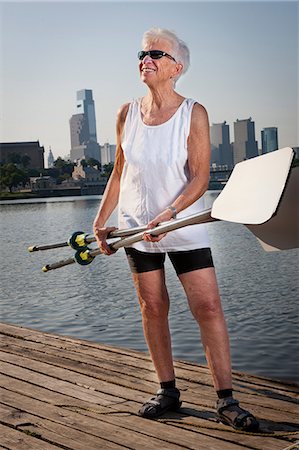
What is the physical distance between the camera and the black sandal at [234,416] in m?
2.56

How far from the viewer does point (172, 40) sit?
262 cm

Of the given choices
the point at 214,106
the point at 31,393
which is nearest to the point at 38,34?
the point at 214,106

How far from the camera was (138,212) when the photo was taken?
9.04 ft

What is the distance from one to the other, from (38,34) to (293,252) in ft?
136

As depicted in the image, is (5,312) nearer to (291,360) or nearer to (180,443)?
(291,360)

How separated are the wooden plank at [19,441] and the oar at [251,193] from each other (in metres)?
0.78

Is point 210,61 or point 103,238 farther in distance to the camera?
point 210,61

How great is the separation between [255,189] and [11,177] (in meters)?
49.6

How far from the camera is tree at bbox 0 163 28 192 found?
50.2 meters

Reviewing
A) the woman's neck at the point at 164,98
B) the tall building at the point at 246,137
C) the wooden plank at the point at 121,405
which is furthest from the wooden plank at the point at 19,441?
the tall building at the point at 246,137

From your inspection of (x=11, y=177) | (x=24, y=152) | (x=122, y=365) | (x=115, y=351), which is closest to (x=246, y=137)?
(x=115, y=351)

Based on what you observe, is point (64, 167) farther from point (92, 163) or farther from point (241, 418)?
point (241, 418)

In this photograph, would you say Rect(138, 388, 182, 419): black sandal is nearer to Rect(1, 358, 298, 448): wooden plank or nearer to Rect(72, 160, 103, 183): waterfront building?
Rect(1, 358, 298, 448): wooden plank

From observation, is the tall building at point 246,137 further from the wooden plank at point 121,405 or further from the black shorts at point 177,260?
the black shorts at point 177,260
